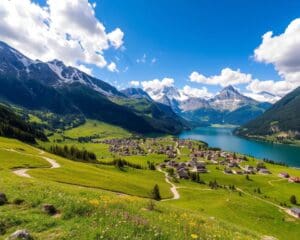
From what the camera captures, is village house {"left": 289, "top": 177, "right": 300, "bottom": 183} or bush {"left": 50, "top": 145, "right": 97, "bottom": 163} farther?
village house {"left": 289, "top": 177, "right": 300, "bottom": 183}

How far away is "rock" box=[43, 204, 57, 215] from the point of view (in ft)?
62.2

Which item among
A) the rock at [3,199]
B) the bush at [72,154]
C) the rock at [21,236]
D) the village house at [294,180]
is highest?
the village house at [294,180]

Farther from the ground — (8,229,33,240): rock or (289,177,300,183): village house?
(289,177,300,183): village house

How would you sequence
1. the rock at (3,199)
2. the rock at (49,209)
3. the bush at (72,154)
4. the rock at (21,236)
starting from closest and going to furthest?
1. the rock at (21,236)
2. the rock at (49,209)
3. the rock at (3,199)
4. the bush at (72,154)

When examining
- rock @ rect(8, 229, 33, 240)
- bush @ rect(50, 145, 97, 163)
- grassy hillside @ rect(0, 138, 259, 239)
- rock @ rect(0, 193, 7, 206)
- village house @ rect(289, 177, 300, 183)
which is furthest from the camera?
village house @ rect(289, 177, 300, 183)

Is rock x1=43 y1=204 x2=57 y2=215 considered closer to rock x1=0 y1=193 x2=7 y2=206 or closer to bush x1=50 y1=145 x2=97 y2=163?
rock x1=0 y1=193 x2=7 y2=206

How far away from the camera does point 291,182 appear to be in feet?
541

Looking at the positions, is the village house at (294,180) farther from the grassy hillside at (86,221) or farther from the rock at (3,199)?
the rock at (3,199)

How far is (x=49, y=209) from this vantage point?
19.0 metres

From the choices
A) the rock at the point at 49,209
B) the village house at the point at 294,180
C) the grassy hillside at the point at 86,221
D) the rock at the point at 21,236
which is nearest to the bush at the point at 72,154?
the village house at the point at 294,180

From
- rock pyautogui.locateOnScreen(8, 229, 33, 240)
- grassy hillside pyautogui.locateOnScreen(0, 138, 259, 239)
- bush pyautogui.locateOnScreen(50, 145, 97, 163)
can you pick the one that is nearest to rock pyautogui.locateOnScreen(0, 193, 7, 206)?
grassy hillside pyautogui.locateOnScreen(0, 138, 259, 239)

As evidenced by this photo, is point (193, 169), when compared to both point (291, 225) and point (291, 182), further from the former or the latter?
point (291, 225)

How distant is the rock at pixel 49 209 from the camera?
19.0 meters

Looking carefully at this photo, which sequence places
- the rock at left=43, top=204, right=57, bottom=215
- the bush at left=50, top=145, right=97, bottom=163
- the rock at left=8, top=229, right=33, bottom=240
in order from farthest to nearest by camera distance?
the bush at left=50, top=145, right=97, bottom=163 → the rock at left=43, top=204, right=57, bottom=215 → the rock at left=8, top=229, right=33, bottom=240
